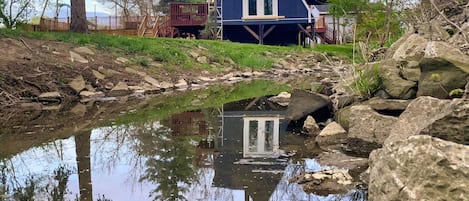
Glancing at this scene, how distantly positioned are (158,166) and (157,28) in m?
26.5

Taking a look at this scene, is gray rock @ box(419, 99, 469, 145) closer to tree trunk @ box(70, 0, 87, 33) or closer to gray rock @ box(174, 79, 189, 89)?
gray rock @ box(174, 79, 189, 89)

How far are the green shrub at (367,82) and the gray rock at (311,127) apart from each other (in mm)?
842

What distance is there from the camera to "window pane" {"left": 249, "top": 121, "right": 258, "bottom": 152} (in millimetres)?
7872

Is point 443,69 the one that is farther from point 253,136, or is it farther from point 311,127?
point 253,136

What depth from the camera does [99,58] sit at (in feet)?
56.1

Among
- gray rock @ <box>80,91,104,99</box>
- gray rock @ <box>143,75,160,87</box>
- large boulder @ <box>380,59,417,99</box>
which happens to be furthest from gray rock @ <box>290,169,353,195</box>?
gray rock @ <box>143,75,160,87</box>

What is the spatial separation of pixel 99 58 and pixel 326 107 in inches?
366

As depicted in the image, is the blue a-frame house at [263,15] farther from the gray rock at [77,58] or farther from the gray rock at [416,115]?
the gray rock at [416,115]

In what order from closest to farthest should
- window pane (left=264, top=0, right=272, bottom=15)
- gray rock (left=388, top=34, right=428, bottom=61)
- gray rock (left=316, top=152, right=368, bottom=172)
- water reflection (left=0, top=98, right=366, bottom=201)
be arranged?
1. water reflection (left=0, top=98, right=366, bottom=201)
2. gray rock (left=316, top=152, right=368, bottom=172)
3. gray rock (left=388, top=34, right=428, bottom=61)
4. window pane (left=264, top=0, right=272, bottom=15)

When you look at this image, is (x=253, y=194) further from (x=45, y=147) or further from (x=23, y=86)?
(x=23, y=86)

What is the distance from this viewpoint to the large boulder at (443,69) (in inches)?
261

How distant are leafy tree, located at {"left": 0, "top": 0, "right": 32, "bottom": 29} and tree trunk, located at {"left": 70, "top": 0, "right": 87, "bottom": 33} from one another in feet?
9.12

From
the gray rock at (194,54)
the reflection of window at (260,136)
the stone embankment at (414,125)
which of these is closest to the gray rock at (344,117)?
the stone embankment at (414,125)

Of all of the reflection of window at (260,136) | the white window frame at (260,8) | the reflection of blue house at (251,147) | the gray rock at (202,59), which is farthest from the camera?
the white window frame at (260,8)
